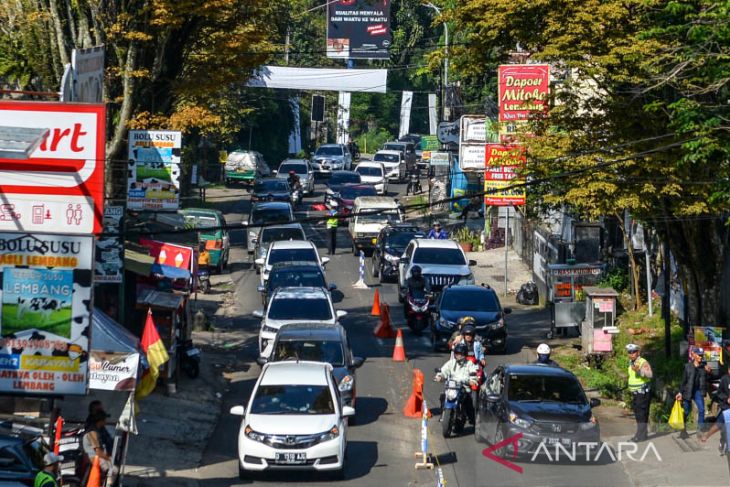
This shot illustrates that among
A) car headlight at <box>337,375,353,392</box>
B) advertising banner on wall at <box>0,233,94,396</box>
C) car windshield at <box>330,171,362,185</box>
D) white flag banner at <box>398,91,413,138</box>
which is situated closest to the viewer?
advertising banner on wall at <box>0,233,94,396</box>

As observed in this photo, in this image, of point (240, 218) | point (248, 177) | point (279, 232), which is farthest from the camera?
point (248, 177)

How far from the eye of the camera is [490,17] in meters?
28.1

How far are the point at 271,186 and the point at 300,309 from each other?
94.6 ft

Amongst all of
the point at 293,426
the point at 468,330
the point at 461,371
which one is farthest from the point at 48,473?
the point at 468,330

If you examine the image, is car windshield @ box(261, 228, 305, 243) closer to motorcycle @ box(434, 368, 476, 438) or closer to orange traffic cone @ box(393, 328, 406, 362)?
orange traffic cone @ box(393, 328, 406, 362)

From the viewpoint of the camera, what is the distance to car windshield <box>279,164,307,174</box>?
62.8 m

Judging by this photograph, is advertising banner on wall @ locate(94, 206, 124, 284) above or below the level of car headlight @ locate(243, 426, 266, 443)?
above

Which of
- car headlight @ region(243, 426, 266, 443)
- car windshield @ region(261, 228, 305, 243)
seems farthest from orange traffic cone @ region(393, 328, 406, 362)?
car windshield @ region(261, 228, 305, 243)

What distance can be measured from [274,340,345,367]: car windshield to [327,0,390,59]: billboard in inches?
2190

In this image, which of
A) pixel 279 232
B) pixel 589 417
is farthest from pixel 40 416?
pixel 279 232

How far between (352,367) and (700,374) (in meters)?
6.32

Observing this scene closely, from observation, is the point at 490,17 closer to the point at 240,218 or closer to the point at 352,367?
the point at 352,367

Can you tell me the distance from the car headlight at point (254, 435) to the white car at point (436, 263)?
15220 millimetres

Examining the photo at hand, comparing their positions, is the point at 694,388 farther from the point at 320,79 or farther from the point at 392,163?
the point at 392,163
